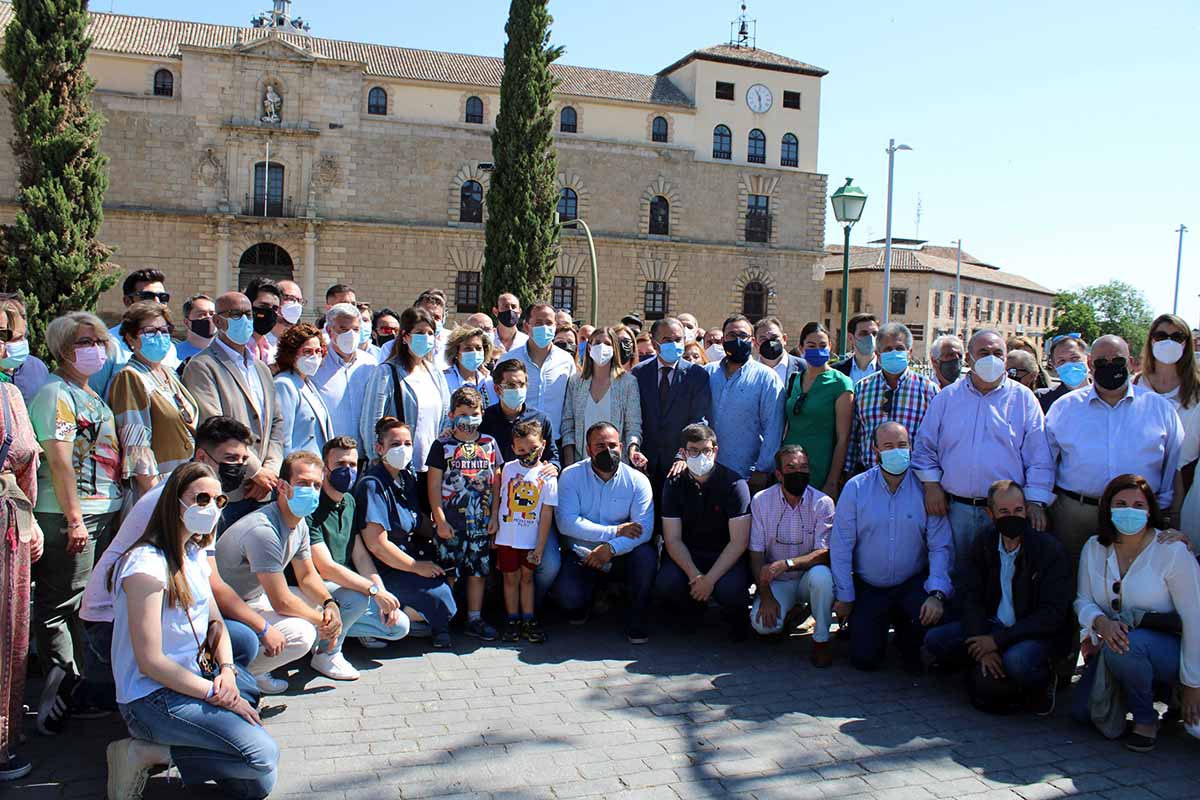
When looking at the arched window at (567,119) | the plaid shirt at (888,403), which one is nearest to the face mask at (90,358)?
the plaid shirt at (888,403)

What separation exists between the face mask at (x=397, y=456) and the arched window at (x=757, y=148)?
3955 cm

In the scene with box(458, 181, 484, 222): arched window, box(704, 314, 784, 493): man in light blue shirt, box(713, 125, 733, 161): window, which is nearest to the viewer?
box(704, 314, 784, 493): man in light blue shirt

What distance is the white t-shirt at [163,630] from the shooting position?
13.3 ft

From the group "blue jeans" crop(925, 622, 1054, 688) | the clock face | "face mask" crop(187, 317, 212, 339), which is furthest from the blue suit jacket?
the clock face

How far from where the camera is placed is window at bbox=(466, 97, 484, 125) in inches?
1558

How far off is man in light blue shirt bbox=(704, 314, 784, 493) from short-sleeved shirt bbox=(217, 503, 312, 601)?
372 cm

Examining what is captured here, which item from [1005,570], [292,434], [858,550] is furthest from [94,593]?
[1005,570]

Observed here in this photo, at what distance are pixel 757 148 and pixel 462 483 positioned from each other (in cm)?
3965

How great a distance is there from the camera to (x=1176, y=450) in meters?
5.74

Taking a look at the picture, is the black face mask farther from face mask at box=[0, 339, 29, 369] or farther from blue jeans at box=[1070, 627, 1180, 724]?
face mask at box=[0, 339, 29, 369]

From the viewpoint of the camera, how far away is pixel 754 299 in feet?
143

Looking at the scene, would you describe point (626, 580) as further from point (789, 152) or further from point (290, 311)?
point (789, 152)

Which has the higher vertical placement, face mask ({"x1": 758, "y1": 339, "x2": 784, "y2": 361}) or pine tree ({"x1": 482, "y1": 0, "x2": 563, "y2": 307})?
pine tree ({"x1": 482, "y1": 0, "x2": 563, "y2": 307})

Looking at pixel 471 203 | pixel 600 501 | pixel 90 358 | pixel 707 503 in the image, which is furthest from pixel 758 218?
pixel 90 358
